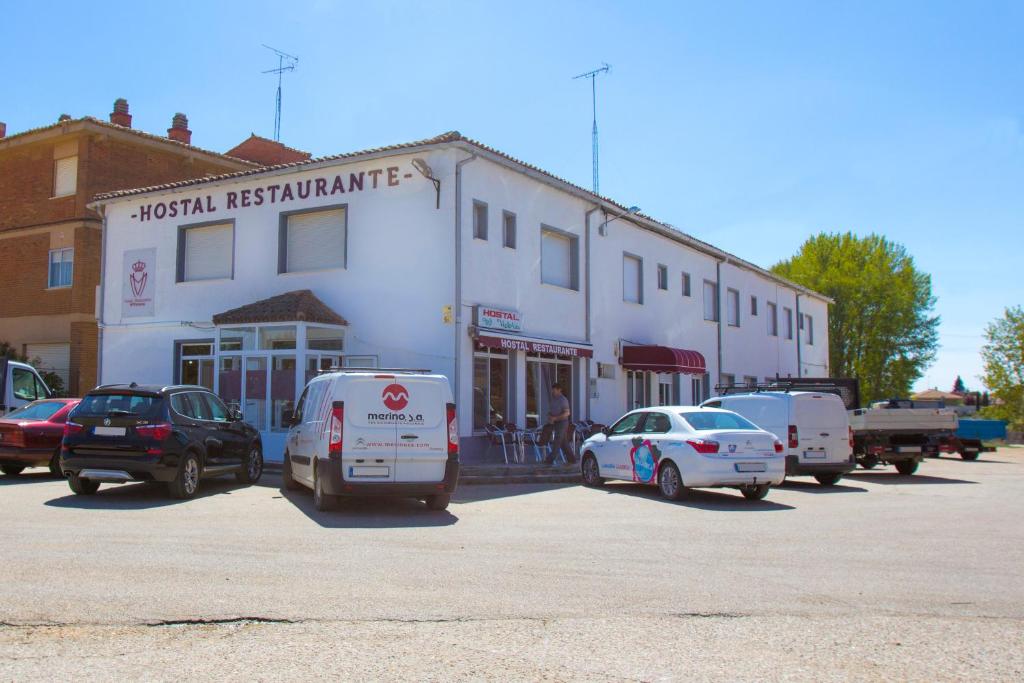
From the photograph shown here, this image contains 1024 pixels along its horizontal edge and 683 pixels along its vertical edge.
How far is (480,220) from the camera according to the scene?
19.3 m

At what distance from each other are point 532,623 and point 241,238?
17274 millimetres

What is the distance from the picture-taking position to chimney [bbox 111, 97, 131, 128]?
102 feet

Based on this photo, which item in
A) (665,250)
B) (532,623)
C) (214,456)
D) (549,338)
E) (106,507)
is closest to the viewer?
(532,623)

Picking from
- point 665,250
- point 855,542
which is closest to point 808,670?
point 855,542

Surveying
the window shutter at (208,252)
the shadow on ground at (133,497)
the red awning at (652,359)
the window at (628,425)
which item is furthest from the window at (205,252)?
the window at (628,425)

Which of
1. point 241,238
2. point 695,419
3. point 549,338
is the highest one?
point 241,238

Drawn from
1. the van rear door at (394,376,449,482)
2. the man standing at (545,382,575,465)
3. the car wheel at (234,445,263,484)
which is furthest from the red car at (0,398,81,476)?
the man standing at (545,382,575,465)

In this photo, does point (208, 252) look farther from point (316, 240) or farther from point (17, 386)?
point (17, 386)

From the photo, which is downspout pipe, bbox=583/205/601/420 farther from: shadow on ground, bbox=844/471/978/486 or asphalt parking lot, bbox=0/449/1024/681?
asphalt parking lot, bbox=0/449/1024/681

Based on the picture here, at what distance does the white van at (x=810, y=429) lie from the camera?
15609 millimetres

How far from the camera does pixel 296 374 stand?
60.9 ft

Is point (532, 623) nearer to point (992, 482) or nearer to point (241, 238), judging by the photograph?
point (992, 482)

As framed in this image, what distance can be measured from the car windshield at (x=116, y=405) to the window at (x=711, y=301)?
861 inches

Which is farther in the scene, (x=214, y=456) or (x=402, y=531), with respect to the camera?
(x=214, y=456)
